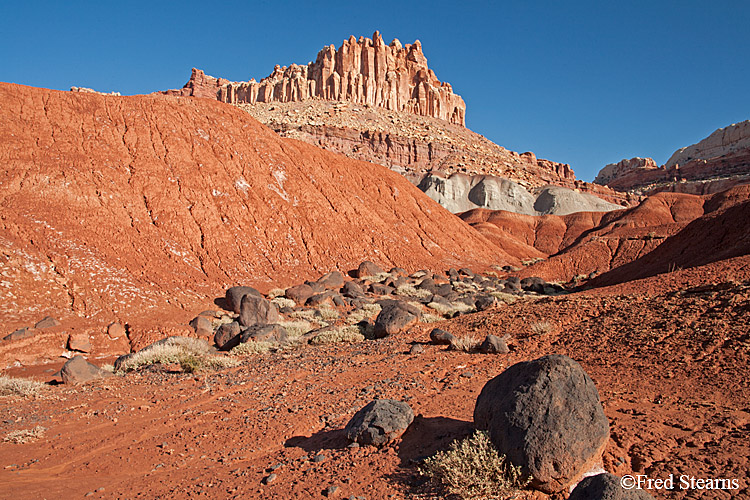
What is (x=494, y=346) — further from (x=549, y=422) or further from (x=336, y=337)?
(x=336, y=337)

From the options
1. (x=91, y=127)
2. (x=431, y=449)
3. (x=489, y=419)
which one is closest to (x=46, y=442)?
(x=431, y=449)

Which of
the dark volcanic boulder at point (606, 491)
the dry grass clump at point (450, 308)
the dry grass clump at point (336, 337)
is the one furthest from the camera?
the dry grass clump at point (450, 308)

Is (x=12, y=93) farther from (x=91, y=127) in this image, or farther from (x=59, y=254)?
(x=59, y=254)

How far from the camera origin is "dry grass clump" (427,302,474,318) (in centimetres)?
1523

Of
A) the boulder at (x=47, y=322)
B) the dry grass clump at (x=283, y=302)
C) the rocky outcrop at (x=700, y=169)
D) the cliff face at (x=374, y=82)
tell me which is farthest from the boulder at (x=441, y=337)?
the cliff face at (x=374, y=82)

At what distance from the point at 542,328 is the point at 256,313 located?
Result: 9.71 meters

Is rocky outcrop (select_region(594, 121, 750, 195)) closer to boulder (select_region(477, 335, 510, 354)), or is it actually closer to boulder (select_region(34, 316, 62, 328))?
boulder (select_region(477, 335, 510, 354))

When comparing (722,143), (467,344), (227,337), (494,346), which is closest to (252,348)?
(227,337)

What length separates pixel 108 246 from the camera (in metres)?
16.7

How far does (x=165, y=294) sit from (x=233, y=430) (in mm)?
11979

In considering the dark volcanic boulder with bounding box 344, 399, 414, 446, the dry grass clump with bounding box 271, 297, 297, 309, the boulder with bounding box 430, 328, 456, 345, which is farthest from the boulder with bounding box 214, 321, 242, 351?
the dark volcanic boulder with bounding box 344, 399, 414, 446

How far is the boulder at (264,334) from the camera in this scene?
39.2 ft

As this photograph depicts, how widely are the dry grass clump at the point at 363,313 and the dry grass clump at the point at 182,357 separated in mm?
5016

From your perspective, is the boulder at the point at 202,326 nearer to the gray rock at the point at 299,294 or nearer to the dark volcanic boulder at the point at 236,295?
the dark volcanic boulder at the point at 236,295
